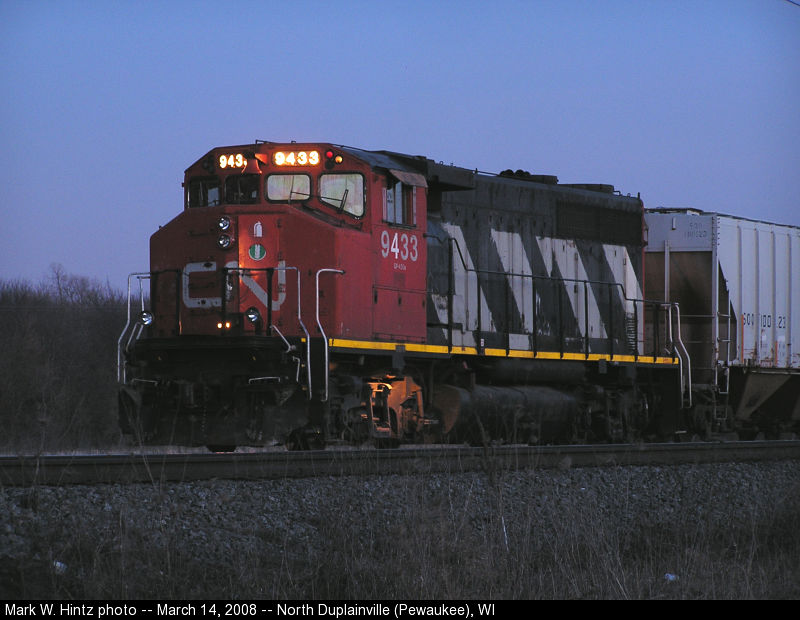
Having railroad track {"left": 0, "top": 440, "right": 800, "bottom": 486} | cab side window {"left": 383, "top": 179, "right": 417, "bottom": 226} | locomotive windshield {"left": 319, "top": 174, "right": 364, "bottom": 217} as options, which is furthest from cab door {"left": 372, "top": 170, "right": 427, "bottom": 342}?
railroad track {"left": 0, "top": 440, "right": 800, "bottom": 486}

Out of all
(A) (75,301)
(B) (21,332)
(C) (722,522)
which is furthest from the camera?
(A) (75,301)

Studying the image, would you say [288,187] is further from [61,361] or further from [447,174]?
[61,361]

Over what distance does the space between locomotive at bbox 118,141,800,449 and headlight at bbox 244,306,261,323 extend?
0.02 meters

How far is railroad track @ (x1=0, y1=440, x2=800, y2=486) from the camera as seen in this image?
7824 millimetres

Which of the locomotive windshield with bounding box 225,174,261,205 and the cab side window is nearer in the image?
the locomotive windshield with bounding box 225,174,261,205

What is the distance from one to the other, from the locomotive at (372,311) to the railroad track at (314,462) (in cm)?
121

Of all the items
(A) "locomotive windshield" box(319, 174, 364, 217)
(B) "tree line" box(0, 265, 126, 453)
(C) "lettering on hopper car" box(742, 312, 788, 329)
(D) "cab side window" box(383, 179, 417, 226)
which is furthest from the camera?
(B) "tree line" box(0, 265, 126, 453)

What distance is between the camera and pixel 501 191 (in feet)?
51.0

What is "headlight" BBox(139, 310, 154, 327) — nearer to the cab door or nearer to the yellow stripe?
the yellow stripe

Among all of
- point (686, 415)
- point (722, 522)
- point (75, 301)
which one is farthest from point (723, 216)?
point (75, 301)

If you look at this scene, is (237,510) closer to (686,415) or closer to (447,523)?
(447,523)

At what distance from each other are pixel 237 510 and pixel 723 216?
12.6 meters

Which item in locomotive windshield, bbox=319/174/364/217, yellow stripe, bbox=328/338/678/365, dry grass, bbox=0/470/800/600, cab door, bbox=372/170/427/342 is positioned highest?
locomotive windshield, bbox=319/174/364/217

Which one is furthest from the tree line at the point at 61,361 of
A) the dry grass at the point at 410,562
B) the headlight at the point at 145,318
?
the dry grass at the point at 410,562
